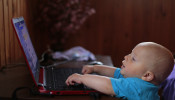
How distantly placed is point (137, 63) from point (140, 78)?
0.22 feet

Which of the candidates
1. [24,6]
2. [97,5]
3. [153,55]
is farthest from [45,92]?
[97,5]

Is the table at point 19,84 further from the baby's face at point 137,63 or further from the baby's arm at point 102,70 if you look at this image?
the baby's arm at point 102,70

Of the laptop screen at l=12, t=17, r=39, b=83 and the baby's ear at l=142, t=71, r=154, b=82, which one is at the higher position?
the laptop screen at l=12, t=17, r=39, b=83

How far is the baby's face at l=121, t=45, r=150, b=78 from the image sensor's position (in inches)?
42.3

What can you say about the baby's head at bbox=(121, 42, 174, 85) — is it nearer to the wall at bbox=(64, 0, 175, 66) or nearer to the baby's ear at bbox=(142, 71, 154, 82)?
the baby's ear at bbox=(142, 71, 154, 82)

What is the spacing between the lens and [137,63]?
1097 millimetres

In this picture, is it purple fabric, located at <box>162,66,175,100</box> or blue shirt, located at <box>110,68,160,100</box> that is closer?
blue shirt, located at <box>110,68,160,100</box>

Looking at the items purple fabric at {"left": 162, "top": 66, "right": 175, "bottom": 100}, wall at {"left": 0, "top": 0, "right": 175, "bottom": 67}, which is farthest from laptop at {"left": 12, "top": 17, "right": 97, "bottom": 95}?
wall at {"left": 0, "top": 0, "right": 175, "bottom": 67}

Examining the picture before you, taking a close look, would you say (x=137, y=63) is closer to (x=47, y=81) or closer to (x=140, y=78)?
(x=140, y=78)

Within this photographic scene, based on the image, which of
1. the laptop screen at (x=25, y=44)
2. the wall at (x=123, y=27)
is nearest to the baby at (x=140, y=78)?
the laptop screen at (x=25, y=44)

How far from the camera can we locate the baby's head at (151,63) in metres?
1.06

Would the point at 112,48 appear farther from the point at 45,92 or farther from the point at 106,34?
the point at 45,92

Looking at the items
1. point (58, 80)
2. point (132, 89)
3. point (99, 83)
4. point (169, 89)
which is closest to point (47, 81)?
point (58, 80)

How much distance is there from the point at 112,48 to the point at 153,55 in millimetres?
1703
